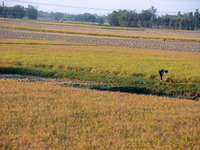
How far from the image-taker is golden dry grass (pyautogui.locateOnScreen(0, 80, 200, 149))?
725cm

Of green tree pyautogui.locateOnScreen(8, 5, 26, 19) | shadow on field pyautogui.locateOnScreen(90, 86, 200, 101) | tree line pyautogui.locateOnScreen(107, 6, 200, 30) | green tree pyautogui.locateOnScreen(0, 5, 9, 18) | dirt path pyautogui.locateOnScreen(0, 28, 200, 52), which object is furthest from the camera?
green tree pyautogui.locateOnScreen(8, 5, 26, 19)

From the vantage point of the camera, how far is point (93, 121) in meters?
8.82

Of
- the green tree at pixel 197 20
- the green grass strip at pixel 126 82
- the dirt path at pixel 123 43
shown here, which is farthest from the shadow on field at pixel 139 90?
the green tree at pixel 197 20

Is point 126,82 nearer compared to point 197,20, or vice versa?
point 126,82

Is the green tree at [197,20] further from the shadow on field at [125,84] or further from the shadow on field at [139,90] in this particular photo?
the shadow on field at [139,90]

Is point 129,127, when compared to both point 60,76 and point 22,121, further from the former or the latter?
point 60,76

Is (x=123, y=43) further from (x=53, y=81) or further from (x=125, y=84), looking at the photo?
(x=53, y=81)

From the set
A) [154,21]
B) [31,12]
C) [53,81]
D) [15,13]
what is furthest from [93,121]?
[31,12]

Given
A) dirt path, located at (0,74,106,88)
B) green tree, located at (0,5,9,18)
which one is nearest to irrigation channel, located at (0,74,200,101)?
dirt path, located at (0,74,106,88)

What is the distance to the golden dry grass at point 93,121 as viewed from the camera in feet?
23.8

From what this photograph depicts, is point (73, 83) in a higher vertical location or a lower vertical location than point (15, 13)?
lower

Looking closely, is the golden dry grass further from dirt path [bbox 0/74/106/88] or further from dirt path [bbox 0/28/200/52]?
dirt path [bbox 0/28/200/52]

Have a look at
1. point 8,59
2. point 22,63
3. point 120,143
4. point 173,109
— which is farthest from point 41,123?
point 8,59

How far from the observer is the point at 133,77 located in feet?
55.0
